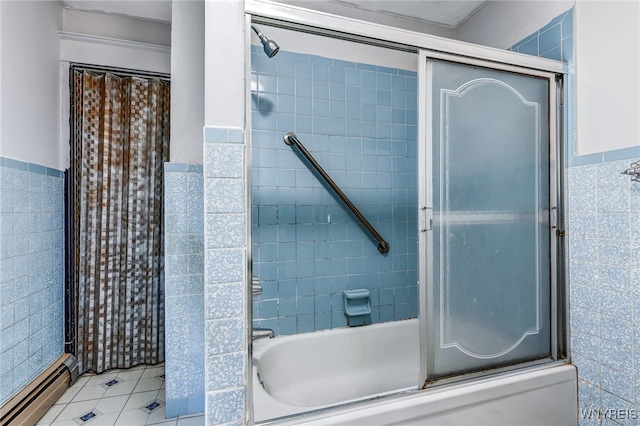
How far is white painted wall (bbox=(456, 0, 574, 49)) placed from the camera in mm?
1586

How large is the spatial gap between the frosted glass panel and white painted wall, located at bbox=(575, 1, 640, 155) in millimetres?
146

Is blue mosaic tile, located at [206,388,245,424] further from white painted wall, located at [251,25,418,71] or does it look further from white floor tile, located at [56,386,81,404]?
white painted wall, located at [251,25,418,71]

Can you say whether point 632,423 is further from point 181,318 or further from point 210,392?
point 181,318

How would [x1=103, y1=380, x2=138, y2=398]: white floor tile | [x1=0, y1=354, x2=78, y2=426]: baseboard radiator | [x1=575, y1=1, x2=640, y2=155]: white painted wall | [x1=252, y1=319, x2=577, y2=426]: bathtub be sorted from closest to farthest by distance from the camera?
[x1=252, y1=319, x2=577, y2=426]: bathtub → [x1=575, y1=1, x2=640, y2=155]: white painted wall → [x1=0, y1=354, x2=78, y2=426]: baseboard radiator → [x1=103, y1=380, x2=138, y2=398]: white floor tile

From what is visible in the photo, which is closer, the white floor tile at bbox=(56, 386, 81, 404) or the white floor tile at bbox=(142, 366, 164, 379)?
the white floor tile at bbox=(56, 386, 81, 404)

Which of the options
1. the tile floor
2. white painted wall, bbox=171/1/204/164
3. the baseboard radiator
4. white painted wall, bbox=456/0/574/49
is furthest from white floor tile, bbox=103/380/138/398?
white painted wall, bbox=456/0/574/49

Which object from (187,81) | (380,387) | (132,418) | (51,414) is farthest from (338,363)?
(187,81)

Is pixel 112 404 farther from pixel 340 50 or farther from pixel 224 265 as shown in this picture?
pixel 340 50

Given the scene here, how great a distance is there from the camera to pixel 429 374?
125 centimetres

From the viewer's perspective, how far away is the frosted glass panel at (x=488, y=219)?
1.29m

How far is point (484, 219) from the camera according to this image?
1.37 meters

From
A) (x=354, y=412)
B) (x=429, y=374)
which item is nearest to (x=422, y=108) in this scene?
(x=429, y=374)

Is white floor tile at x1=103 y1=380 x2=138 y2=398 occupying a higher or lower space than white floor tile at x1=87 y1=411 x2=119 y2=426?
higher

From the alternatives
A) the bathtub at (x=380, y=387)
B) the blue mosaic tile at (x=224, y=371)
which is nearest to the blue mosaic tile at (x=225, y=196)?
the blue mosaic tile at (x=224, y=371)
